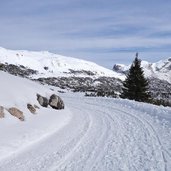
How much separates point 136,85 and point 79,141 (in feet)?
110

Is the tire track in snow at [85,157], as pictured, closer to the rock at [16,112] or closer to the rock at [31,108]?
the rock at [16,112]

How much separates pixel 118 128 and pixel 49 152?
5877 millimetres

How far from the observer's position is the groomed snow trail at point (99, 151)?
10852 millimetres

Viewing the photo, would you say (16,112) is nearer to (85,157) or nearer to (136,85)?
(85,157)

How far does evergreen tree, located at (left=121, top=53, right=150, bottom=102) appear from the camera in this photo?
47.2 metres

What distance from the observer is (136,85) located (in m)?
47.4

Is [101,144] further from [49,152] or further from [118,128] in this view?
[118,128]

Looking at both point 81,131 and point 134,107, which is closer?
point 81,131

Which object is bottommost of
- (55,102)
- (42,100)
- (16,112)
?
(16,112)

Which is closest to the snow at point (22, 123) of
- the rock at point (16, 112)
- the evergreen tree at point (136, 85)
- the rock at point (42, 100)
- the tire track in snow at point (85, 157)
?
the rock at point (16, 112)

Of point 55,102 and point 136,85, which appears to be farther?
point 136,85

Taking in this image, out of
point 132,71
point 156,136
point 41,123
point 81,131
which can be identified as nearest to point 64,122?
point 41,123

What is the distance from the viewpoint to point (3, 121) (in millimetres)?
16625

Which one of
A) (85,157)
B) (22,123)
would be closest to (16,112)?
(22,123)
